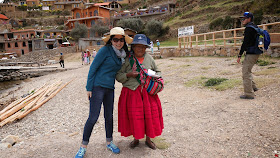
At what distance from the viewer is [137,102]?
2812 millimetres

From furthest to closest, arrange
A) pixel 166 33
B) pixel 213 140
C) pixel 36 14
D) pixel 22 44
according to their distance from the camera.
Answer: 1. pixel 36 14
2. pixel 22 44
3. pixel 166 33
4. pixel 213 140

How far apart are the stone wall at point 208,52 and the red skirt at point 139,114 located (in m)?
8.71

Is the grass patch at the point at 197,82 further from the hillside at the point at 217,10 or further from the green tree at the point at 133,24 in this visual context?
the green tree at the point at 133,24

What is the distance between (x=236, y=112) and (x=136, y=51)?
2.82 meters

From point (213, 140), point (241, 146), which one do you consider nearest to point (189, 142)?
point (213, 140)

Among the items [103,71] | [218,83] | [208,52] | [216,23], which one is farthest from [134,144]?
[216,23]

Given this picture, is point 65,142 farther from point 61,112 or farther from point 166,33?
point 166,33

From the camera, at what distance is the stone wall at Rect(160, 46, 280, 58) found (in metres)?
9.27

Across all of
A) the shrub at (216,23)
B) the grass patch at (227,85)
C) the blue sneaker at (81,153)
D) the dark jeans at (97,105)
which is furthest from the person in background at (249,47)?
the shrub at (216,23)

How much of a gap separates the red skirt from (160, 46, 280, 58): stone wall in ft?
28.6

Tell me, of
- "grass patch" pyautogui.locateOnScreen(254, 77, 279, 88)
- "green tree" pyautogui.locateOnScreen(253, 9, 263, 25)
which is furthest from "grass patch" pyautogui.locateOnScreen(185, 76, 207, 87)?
"green tree" pyautogui.locateOnScreen(253, 9, 263, 25)

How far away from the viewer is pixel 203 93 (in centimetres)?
646

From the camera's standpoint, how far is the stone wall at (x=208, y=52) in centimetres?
927

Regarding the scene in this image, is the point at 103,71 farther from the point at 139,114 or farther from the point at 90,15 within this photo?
the point at 90,15
